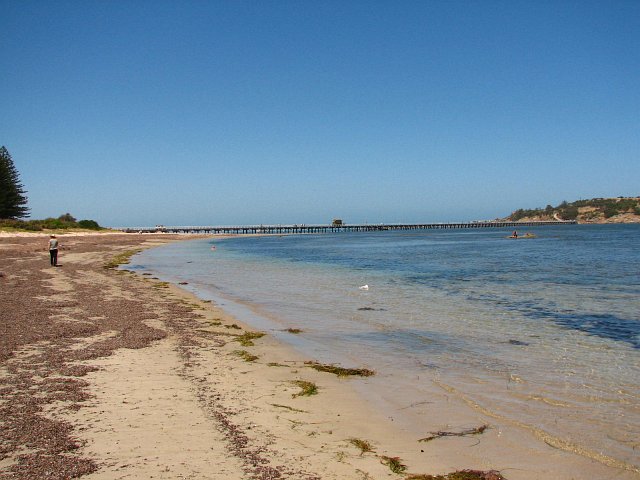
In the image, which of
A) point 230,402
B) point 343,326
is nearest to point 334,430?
point 230,402

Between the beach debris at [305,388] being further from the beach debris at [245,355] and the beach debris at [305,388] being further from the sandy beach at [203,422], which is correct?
the beach debris at [245,355]

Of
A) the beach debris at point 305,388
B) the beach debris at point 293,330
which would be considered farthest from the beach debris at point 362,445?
the beach debris at point 293,330

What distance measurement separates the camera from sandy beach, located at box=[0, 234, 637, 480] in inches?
179

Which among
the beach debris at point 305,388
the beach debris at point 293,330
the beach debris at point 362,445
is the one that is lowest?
the beach debris at point 293,330

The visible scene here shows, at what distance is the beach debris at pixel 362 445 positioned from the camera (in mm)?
5049

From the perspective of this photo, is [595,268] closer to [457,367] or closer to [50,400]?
[457,367]

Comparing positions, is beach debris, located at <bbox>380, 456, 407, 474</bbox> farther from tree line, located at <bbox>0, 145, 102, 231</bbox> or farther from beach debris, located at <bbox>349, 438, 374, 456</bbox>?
tree line, located at <bbox>0, 145, 102, 231</bbox>

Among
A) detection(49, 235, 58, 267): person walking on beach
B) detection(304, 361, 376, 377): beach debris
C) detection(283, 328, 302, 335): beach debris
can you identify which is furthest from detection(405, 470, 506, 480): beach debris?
detection(49, 235, 58, 267): person walking on beach

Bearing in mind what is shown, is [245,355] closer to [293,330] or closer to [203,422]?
[293,330]

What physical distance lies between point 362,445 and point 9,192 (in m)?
90.1

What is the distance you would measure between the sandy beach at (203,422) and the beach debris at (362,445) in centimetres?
1

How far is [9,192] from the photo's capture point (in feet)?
258

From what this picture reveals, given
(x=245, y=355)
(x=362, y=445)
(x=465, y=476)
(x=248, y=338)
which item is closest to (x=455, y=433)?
(x=465, y=476)

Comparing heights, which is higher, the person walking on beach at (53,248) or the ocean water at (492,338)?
the person walking on beach at (53,248)
